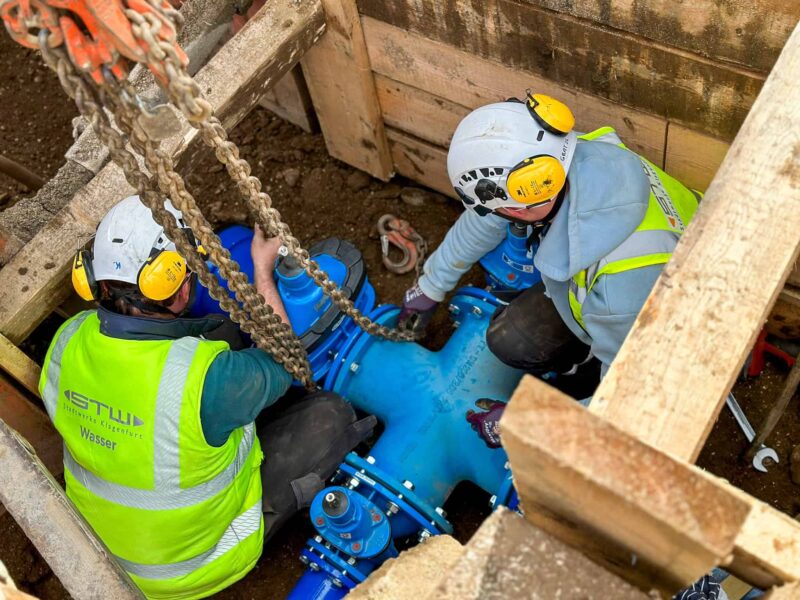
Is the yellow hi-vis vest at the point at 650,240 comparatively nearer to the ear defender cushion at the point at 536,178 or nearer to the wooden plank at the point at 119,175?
the ear defender cushion at the point at 536,178

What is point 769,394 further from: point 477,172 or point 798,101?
point 798,101

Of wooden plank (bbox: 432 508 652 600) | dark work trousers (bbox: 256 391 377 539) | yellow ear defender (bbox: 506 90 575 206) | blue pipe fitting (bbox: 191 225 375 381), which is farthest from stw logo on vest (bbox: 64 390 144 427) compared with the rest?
wooden plank (bbox: 432 508 652 600)

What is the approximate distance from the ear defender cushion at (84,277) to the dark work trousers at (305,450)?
93 cm

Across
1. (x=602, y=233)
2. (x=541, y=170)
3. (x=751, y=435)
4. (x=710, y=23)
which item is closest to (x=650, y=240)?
(x=602, y=233)

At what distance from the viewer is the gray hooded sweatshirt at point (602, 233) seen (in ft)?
8.82

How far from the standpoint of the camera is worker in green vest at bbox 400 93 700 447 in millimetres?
2715

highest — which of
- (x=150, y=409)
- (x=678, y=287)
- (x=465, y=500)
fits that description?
(x=678, y=287)

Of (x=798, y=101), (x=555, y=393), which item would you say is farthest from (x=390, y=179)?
(x=555, y=393)

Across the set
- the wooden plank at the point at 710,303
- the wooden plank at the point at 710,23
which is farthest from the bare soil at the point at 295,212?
the wooden plank at the point at 710,303

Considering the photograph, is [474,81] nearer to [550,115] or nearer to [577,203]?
[550,115]

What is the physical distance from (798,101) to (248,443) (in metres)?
2.23

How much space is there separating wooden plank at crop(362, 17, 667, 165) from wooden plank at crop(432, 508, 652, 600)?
212 cm

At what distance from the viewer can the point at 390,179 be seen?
4633 mm

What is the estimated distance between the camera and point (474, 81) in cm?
346
